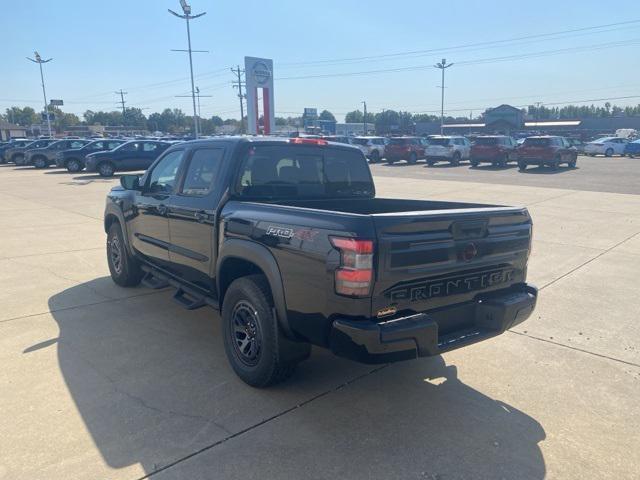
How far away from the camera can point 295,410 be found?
3.41 meters

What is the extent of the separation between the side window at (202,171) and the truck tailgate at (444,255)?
1.95 metres

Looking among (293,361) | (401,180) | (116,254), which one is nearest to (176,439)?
(293,361)

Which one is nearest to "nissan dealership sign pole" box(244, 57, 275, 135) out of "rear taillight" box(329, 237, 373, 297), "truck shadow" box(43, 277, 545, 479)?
"truck shadow" box(43, 277, 545, 479)

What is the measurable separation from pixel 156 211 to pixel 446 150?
2693 centimetres

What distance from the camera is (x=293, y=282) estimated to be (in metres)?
3.21

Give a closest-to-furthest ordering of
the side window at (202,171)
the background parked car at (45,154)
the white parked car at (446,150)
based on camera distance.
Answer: the side window at (202,171) < the background parked car at (45,154) < the white parked car at (446,150)

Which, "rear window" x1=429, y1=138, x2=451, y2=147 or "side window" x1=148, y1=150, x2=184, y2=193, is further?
"rear window" x1=429, y1=138, x2=451, y2=147

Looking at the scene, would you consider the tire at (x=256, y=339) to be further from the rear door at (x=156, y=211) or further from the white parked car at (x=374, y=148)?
the white parked car at (x=374, y=148)

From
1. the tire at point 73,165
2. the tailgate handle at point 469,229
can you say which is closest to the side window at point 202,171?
the tailgate handle at point 469,229

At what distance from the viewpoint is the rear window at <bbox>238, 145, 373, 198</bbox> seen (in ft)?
13.8

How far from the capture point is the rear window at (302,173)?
4.21 meters

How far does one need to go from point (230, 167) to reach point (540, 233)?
7186 mm

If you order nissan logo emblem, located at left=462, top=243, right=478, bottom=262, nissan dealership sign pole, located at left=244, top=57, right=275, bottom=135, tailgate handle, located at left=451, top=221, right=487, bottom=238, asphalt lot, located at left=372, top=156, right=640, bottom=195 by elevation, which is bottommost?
asphalt lot, located at left=372, top=156, right=640, bottom=195

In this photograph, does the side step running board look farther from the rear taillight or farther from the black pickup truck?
the rear taillight
